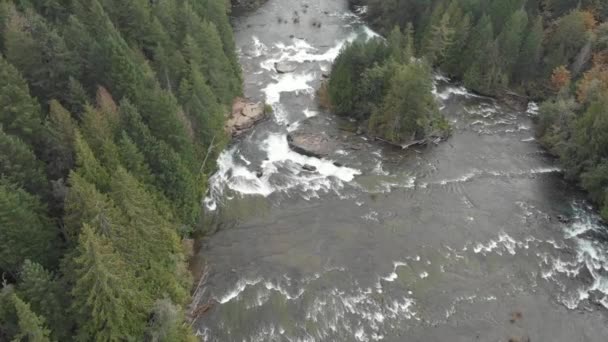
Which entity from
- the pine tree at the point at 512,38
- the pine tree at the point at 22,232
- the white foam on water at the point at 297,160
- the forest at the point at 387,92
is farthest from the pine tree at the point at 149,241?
the pine tree at the point at 512,38

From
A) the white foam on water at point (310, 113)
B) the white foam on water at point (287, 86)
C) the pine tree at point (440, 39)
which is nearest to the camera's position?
the white foam on water at point (310, 113)

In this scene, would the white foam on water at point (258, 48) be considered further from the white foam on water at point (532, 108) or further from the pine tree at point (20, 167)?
the pine tree at point (20, 167)

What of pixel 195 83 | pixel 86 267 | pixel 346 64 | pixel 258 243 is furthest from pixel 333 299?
pixel 346 64

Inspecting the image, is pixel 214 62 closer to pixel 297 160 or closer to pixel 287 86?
pixel 287 86

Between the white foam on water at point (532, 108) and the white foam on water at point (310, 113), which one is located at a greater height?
the white foam on water at point (310, 113)

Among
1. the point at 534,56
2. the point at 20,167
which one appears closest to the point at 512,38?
the point at 534,56

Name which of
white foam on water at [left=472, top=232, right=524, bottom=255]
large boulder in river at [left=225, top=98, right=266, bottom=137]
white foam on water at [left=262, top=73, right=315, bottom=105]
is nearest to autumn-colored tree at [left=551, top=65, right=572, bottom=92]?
white foam on water at [left=472, top=232, right=524, bottom=255]
